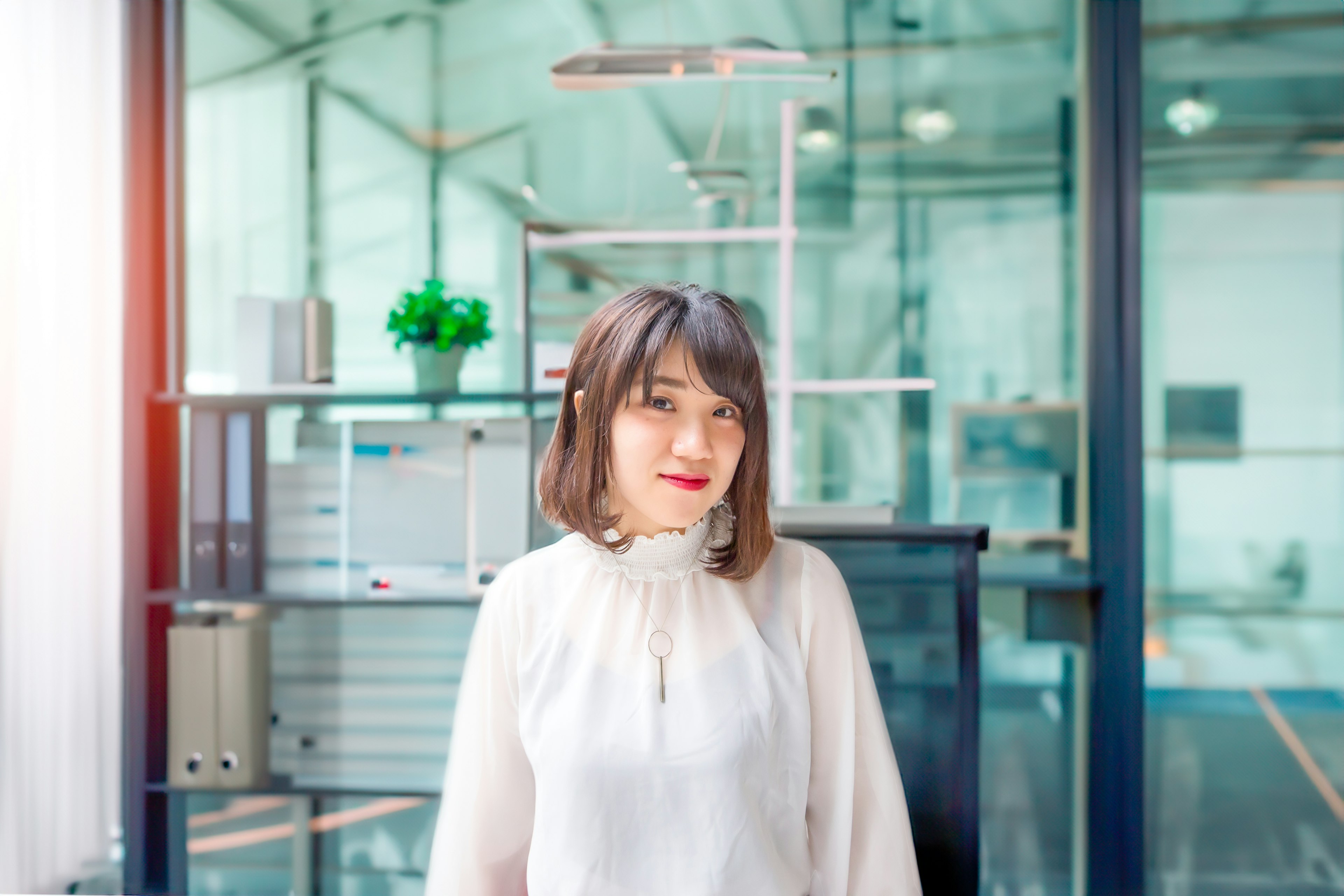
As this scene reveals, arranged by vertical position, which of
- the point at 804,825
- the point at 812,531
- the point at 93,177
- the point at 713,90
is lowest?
the point at 804,825

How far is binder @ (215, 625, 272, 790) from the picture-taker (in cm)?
196

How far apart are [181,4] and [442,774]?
6.49 ft

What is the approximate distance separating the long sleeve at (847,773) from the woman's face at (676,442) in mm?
203

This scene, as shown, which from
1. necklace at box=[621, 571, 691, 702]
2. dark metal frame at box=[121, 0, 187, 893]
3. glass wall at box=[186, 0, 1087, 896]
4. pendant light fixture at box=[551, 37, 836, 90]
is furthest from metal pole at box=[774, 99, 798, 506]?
dark metal frame at box=[121, 0, 187, 893]

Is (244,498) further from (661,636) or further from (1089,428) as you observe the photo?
(1089,428)

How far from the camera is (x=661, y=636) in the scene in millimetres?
1069

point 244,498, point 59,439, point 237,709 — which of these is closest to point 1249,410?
point 244,498

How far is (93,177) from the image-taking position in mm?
2043

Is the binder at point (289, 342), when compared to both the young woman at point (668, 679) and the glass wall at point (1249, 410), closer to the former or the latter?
the young woman at point (668, 679)

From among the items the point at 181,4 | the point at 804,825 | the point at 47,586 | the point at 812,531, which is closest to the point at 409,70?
the point at 181,4

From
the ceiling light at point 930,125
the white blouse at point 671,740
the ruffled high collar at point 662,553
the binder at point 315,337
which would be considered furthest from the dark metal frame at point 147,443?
the ceiling light at point 930,125

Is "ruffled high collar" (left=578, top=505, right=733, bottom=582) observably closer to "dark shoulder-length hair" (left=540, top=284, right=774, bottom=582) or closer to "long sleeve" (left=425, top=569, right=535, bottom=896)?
"dark shoulder-length hair" (left=540, top=284, right=774, bottom=582)

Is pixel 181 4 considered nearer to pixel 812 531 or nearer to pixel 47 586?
pixel 47 586

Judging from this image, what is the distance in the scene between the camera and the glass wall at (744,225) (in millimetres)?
2129
